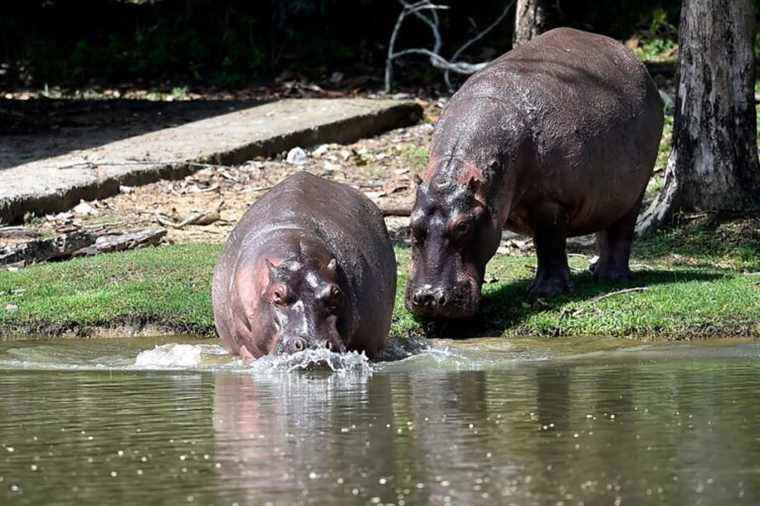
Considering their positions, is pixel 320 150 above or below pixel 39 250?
above

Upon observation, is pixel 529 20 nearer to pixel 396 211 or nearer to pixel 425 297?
pixel 396 211

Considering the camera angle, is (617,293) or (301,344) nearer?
(301,344)

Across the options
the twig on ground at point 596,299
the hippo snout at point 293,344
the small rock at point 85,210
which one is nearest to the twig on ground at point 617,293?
the twig on ground at point 596,299

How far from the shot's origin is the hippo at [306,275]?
334 inches

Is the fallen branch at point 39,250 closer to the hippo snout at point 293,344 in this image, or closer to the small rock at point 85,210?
the small rock at point 85,210

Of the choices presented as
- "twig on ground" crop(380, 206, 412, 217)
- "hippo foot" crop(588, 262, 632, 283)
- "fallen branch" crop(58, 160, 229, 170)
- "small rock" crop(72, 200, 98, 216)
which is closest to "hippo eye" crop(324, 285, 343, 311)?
"hippo foot" crop(588, 262, 632, 283)

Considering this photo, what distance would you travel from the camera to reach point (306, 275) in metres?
8.53

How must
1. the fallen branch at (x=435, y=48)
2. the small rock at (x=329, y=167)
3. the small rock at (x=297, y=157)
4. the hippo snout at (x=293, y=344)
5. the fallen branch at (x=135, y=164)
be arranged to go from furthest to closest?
1. the fallen branch at (x=435, y=48)
2. the small rock at (x=297, y=157)
3. the small rock at (x=329, y=167)
4. the fallen branch at (x=135, y=164)
5. the hippo snout at (x=293, y=344)

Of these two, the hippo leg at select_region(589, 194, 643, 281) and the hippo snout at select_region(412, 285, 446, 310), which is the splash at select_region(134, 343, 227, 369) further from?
the hippo leg at select_region(589, 194, 643, 281)

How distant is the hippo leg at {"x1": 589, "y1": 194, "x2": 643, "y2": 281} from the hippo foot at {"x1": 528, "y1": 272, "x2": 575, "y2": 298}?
513 mm

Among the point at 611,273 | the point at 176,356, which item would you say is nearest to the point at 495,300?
the point at 611,273

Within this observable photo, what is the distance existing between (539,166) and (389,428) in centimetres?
424

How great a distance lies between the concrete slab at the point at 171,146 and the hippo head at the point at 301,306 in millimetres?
5625

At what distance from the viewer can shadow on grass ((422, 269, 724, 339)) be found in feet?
34.3
